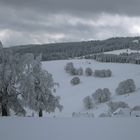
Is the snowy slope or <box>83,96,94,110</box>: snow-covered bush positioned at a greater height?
the snowy slope

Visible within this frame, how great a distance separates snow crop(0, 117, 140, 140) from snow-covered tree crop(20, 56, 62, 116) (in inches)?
744

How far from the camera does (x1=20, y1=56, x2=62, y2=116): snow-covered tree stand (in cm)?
3609

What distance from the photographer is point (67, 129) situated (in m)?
16.4

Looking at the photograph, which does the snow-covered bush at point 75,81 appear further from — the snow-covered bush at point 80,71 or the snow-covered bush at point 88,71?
the snow-covered bush at point 80,71

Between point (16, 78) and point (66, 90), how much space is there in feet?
317

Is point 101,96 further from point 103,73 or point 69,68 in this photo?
point 69,68

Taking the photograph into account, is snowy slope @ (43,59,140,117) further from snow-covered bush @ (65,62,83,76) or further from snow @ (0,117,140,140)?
snow @ (0,117,140,140)

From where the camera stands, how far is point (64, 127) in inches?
652

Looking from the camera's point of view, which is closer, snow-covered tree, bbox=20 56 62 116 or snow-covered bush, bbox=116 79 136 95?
snow-covered tree, bbox=20 56 62 116

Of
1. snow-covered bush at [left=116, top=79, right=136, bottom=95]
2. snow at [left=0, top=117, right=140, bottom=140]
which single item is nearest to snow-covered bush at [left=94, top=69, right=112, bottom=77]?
snow-covered bush at [left=116, top=79, right=136, bottom=95]

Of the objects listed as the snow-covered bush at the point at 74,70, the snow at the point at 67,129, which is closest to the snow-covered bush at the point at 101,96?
the snow-covered bush at the point at 74,70

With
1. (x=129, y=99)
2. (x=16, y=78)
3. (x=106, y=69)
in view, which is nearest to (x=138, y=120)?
(x=16, y=78)

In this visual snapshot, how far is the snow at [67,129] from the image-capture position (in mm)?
15453

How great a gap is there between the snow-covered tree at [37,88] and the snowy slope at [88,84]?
50809 mm
